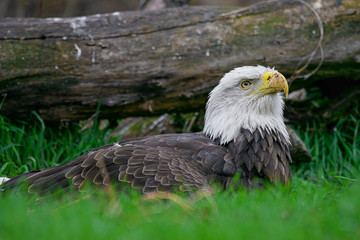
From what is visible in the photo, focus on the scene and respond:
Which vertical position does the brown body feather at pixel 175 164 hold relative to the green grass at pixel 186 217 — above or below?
below

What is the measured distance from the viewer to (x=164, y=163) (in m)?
4.54

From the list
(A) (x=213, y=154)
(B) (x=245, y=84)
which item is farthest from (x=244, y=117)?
(A) (x=213, y=154)

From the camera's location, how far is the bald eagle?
448 cm

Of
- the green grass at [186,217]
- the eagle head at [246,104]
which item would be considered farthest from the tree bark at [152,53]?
the green grass at [186,217]

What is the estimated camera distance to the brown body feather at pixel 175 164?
4445mm

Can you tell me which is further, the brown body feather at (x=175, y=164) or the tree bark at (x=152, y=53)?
the tree bark at (x=152, y=53)

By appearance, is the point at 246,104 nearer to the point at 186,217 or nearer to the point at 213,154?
the point at 213,154

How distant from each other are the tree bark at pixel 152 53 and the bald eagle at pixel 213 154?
3.17 ft

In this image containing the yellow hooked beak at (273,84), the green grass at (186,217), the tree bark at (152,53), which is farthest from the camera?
the tree bark at (152,53)

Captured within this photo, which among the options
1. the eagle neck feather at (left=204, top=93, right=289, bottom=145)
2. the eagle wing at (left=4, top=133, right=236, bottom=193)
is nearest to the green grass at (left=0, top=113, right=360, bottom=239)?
the eagle wing at (left=4, top=133, right=236, bottom=193)

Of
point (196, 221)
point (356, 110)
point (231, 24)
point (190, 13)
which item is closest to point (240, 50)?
point (231, 24)

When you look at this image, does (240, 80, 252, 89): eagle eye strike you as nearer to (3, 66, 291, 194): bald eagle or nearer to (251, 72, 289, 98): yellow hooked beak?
(3, 66, 291, 194): bald eagle

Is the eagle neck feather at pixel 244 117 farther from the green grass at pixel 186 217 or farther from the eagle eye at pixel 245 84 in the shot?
the green grass at pixel 186 217

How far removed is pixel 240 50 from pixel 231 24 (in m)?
0.30
